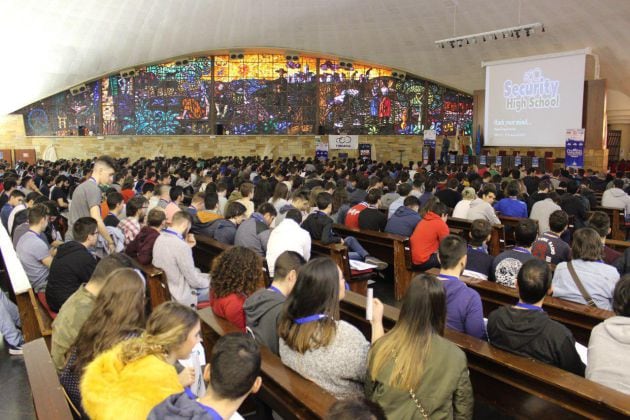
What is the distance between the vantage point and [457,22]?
17438mm

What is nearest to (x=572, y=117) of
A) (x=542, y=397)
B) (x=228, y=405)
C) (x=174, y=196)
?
(x=174, y=196)

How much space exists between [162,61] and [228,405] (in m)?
21.8

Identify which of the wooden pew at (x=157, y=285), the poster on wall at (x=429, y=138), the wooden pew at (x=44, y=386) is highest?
the poster on wall at (x=429, y=138)

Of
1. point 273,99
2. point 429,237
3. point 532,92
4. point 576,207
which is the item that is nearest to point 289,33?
point 273,99

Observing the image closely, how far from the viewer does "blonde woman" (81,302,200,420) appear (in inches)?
80.0

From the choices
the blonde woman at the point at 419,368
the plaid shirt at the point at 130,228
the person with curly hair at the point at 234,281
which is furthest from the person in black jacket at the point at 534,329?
the plaid shirt at the point at 130,228

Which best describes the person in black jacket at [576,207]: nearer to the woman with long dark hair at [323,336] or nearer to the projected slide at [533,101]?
the woman with long dark hair at [323,336]

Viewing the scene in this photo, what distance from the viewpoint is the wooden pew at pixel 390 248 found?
594 cm

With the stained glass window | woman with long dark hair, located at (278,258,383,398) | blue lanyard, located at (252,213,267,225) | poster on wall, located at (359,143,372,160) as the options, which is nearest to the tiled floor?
woman with long dark hair, located at (278,258,383,398)

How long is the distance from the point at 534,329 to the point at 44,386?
2363mm

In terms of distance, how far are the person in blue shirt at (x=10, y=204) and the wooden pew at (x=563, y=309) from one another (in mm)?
5466

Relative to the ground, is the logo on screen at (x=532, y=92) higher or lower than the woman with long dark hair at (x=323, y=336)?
higher

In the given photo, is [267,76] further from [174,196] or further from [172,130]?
[174,196]

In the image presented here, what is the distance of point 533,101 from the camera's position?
54.7 ft
